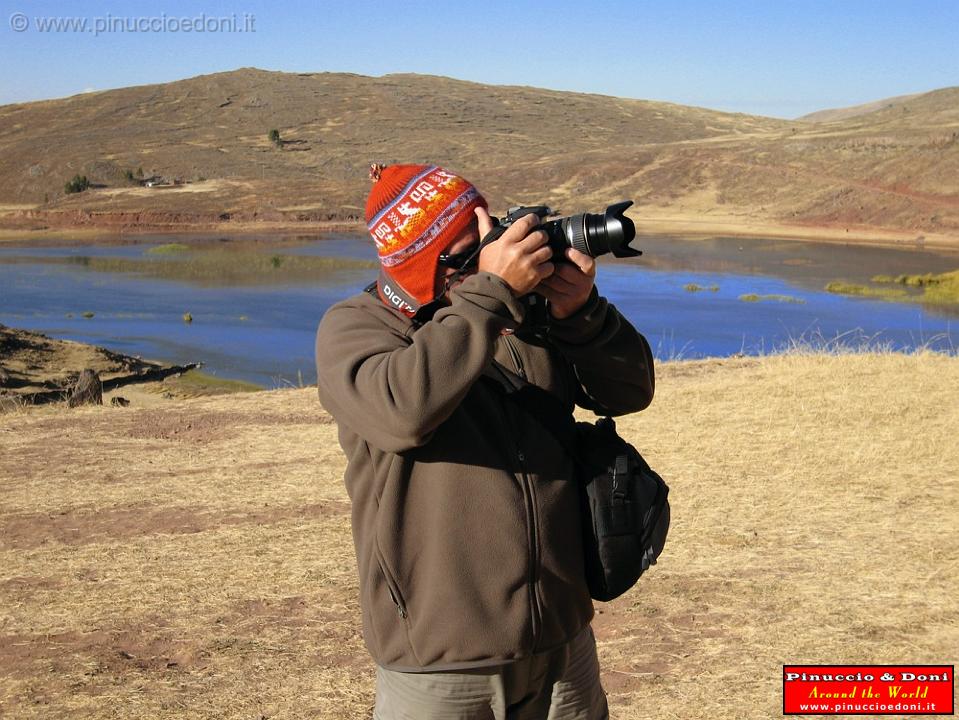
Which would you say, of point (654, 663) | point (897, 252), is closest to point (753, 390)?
point (654, 663)

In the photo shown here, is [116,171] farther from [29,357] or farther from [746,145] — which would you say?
[29,357]

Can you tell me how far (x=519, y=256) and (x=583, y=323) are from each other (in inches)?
9.3

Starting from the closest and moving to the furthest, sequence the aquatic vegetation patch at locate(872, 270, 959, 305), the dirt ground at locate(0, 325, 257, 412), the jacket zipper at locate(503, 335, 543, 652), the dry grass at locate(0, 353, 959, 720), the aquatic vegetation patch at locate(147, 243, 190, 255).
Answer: the jacket zipper at locate(503, 335, 543, 652) → the dry grass at locate(0, 353, 959, 720) → the dirt ground at locate(0, 325, 257, 412) → the aquatic vegetation patch at locate(872, 270, 959, 305) → the aquatic vegetation patch at locate(147, 243, 190, 255)

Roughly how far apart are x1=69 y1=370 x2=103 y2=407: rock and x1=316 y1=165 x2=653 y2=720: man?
10.5 meters

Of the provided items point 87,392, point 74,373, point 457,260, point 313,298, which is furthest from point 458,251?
point 313,298

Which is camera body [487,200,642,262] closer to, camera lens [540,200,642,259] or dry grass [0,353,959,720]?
camera lens [540,200,642,259]

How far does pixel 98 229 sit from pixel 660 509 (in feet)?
159

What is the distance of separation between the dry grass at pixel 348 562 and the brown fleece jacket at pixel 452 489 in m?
1.88

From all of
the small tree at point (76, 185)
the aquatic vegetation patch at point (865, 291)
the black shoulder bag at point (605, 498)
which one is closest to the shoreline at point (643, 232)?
the aquatic vegetation patch at point (865, 291)

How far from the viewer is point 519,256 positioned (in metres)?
1.97

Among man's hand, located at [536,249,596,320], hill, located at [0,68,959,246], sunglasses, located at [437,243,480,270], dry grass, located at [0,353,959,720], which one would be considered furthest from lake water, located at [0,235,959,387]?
sunglasses, located at [437,243,480,270]

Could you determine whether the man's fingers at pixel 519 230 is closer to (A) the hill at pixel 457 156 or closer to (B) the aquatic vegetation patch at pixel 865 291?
Answer: (B) the aquatic vegetation patch at pixel 865 291

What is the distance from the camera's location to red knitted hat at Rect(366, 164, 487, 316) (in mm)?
2086

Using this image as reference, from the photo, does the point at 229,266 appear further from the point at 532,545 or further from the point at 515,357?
the point at 532,545
